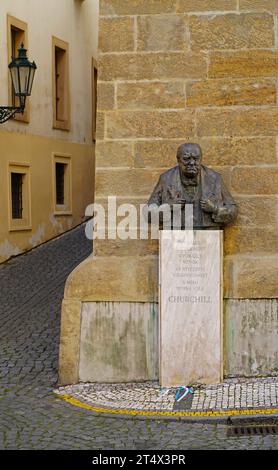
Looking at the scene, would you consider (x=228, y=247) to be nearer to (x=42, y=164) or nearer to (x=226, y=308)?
(x=226, y=308)

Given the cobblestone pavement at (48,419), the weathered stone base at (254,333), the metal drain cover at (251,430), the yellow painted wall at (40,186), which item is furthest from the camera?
the yellow painted wall at (40,186)

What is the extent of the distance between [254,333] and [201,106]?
6.91 ft

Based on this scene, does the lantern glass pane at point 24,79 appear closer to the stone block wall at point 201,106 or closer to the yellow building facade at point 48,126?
the stone block wall at point 201,106

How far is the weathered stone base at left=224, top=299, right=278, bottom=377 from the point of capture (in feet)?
24.0

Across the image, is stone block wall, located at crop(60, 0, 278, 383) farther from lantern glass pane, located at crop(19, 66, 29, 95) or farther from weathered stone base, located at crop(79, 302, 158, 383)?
lantern glass pane, located at crop(19, 66, 29, 95)

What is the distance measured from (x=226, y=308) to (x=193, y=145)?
1.48 m

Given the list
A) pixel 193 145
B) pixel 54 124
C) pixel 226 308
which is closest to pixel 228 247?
pixel 226 308

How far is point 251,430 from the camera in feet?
20.0

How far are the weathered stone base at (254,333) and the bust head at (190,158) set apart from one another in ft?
4.02

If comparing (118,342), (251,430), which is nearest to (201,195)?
(118,342)

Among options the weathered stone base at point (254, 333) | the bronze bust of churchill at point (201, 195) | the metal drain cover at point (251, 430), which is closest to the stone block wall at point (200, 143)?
the weathered stone base at point (254, 333)

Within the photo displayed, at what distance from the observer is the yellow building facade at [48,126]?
1556 centimetres

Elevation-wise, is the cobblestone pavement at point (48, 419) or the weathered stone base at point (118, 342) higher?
the weathered stone base at point (118, 342)

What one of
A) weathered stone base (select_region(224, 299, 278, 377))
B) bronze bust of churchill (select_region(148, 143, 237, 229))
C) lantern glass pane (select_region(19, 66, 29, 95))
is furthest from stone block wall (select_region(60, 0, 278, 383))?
lantern glass pane (select_region(19, 66, 29, 95))
